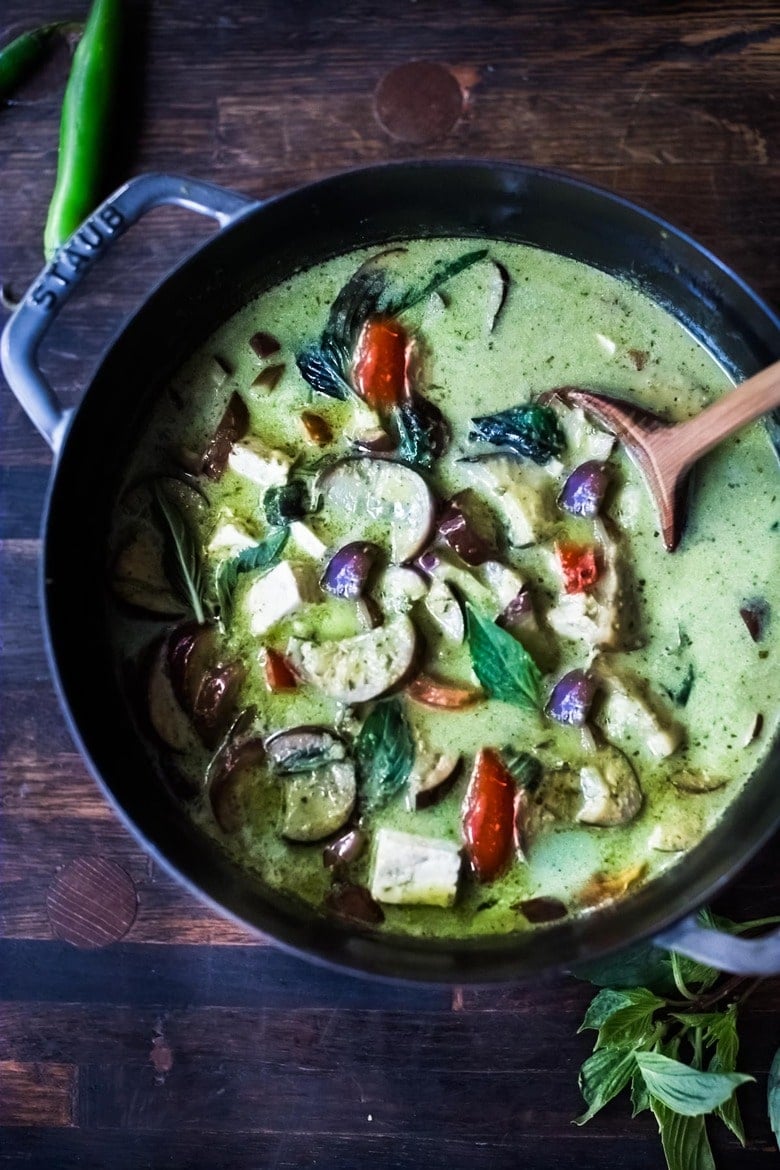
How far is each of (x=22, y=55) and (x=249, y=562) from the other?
4.42 ft

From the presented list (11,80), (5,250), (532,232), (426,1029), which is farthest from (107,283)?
(426,1029)

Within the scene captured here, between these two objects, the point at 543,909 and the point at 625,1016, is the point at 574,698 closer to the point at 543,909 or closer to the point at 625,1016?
the point at 543,909

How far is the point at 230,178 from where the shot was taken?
8.37ft

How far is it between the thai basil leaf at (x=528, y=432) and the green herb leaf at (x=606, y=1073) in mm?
1345

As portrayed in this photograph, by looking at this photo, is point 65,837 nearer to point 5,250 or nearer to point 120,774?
point 120,774

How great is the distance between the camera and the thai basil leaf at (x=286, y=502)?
236 centimetres

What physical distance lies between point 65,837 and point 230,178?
5.33ft

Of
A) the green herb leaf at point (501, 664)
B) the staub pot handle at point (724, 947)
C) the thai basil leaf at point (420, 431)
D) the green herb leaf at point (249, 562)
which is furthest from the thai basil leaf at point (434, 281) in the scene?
the staub pot handle at point (724, 947)

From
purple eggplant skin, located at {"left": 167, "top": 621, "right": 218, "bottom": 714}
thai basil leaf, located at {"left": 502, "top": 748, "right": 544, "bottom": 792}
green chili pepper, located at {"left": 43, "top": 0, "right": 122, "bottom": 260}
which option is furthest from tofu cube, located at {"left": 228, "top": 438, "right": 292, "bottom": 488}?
thai basil leaf, located at {"left": 502, "top": 748, "right": 544, "bottom": 792}

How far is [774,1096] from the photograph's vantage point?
2373mm

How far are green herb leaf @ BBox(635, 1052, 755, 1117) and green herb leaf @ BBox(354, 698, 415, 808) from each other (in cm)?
82

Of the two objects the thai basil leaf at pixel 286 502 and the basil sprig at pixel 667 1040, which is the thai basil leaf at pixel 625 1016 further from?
the thai basil leaf at pixel 286 502

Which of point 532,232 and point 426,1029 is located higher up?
point 532,232

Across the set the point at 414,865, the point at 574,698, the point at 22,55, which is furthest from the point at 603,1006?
the point at 22,55
